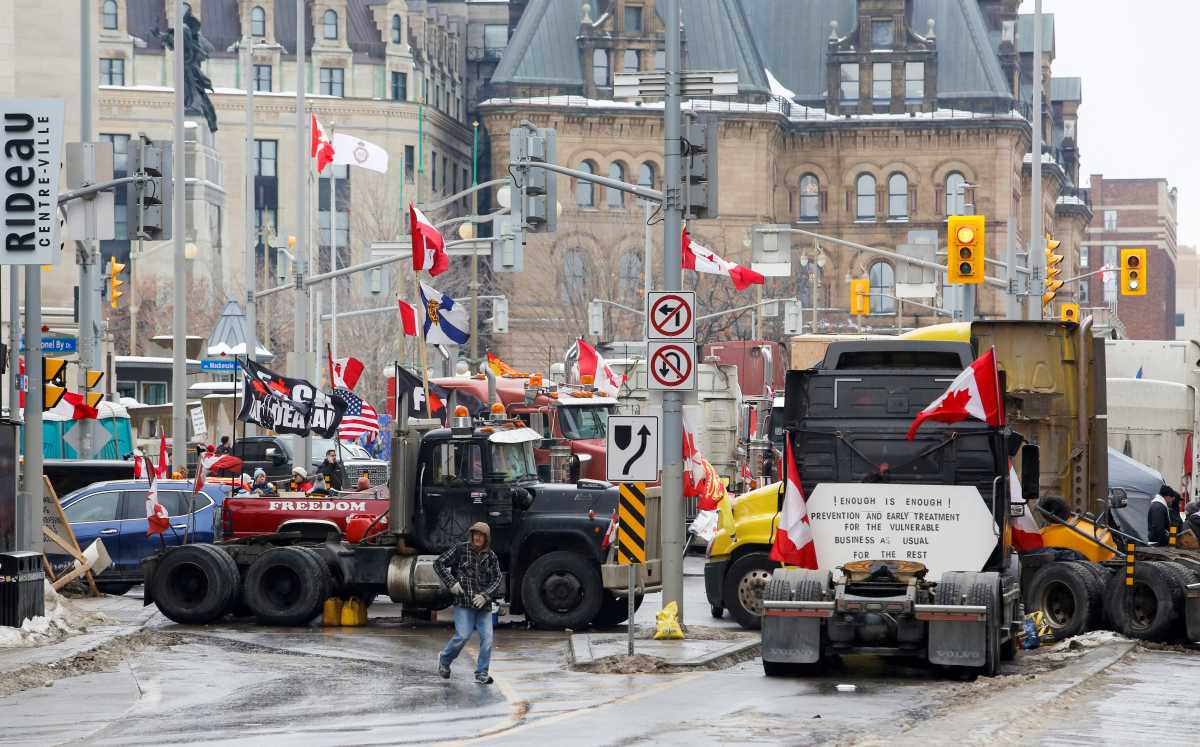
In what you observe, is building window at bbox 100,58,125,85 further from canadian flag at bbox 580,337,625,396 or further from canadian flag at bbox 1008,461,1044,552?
canadian flag at bbox 1008,461,1044,552

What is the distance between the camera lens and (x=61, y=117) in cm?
2373

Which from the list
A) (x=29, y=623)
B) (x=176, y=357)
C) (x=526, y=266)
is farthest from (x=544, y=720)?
(x=526, y=266)

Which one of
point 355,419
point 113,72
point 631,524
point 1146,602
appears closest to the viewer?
point 1146,602

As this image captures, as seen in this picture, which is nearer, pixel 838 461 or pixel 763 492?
pixel 838 461

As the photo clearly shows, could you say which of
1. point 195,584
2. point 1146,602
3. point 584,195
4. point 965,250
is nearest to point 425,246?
point 195,584

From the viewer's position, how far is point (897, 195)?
4815 inches

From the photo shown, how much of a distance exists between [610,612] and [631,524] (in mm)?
2490

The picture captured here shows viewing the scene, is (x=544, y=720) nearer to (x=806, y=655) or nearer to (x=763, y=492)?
(x=806, y=655)

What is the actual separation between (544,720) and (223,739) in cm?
244

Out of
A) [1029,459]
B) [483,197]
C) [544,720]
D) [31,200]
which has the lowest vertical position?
[544,720]

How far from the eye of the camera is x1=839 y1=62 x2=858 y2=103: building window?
122500 mm

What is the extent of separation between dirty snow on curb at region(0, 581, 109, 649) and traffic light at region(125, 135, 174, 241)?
625 centimetres

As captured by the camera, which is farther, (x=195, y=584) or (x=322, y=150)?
(x=322, y=150)

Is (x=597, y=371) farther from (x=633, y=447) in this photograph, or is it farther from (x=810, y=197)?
(x=810, y=197)
